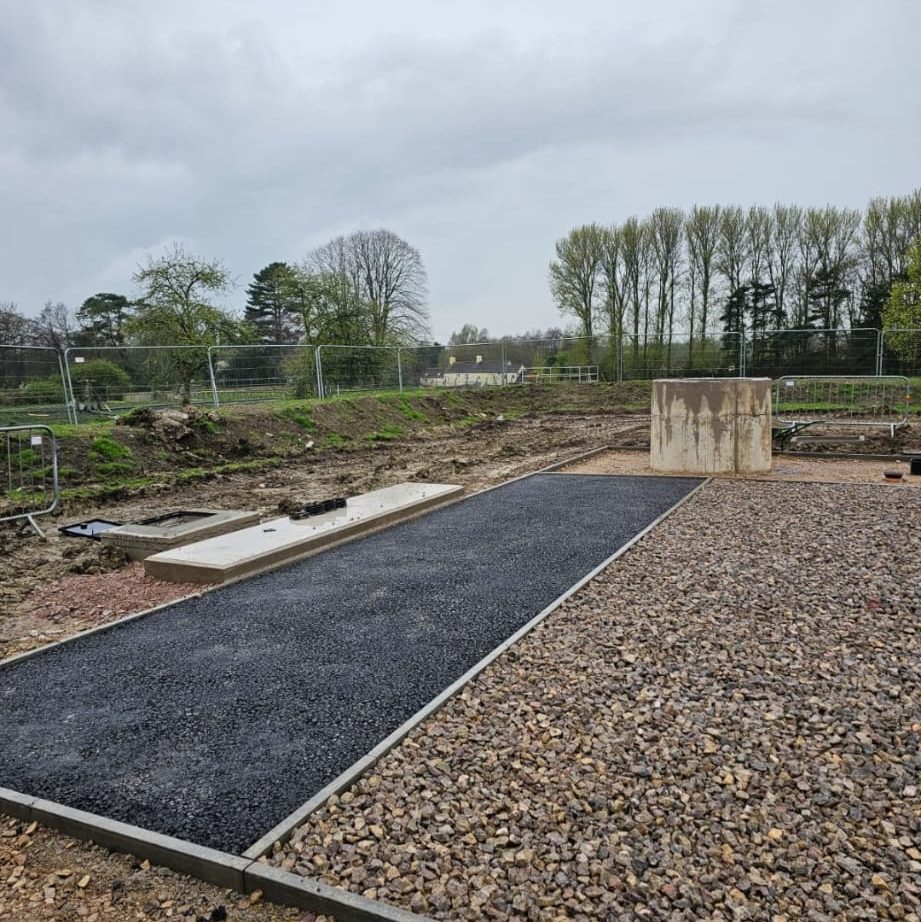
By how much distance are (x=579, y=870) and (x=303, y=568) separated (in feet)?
13.3

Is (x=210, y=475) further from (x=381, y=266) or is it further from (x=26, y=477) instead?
(x=381, y=266)

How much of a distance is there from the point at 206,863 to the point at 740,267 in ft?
112

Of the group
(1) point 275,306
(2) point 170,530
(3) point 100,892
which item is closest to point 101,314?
(1) point 275,306

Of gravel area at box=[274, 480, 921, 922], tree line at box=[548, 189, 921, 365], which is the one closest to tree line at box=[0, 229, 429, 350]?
tree line at box=[548, 189, 921, 365]

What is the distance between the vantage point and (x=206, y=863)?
228 centimetres

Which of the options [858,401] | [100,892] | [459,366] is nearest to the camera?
[100,892]

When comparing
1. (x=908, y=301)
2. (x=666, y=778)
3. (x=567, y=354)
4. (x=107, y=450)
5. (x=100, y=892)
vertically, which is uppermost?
(x=908, y=301)

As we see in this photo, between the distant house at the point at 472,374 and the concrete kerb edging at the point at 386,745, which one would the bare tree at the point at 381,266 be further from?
the concrete kerb edging at the point at 386,745

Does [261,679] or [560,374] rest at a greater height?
[560,374]

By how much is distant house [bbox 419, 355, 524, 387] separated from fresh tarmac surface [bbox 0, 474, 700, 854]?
17.5 metres

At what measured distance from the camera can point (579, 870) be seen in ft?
7.11

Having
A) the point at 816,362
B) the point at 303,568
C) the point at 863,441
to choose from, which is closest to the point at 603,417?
the point at 816,362

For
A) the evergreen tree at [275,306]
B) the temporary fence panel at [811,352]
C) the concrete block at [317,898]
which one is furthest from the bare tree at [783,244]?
the concrete block at [317,898]

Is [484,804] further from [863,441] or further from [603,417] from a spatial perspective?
[603,417]
